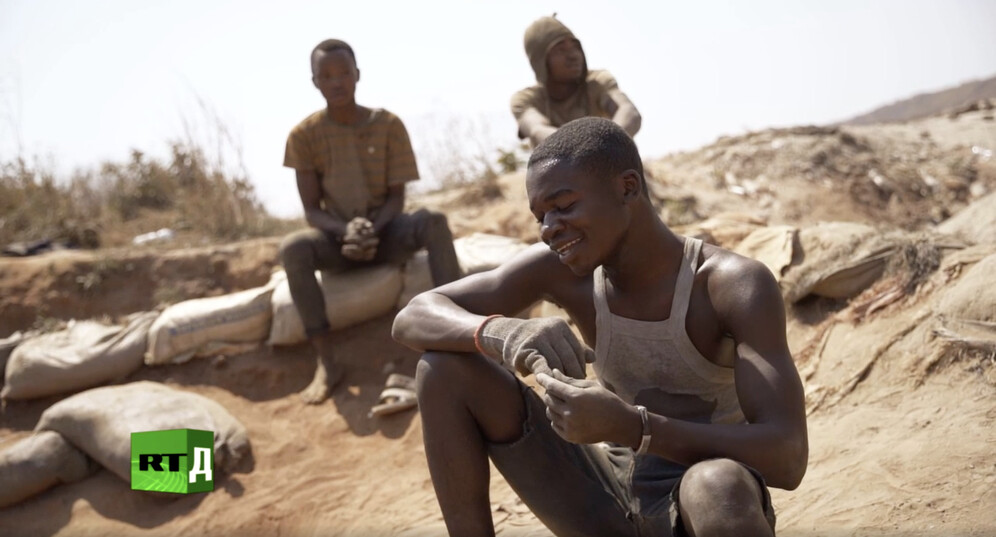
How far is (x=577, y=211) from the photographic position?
206 centimetres

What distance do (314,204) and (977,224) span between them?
12.2 feet

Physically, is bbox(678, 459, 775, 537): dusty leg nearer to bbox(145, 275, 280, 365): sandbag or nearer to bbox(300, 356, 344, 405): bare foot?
bbox(300, 356, 344, 405): bare foot

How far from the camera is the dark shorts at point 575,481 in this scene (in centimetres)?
212

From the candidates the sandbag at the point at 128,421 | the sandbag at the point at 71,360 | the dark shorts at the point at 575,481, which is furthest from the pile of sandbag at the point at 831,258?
the sandbag at the point at 71,360

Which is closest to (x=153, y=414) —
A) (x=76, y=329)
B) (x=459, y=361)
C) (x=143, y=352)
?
(x=143, y=352)

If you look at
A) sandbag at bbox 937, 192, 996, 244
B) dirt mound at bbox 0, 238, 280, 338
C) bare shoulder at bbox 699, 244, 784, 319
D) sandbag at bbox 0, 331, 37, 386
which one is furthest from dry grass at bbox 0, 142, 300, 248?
bare shoulder at bbox 699, 244, 784, 319

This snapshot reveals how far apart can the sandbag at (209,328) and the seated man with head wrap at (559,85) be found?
1989 mm

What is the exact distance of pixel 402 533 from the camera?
11.6ft

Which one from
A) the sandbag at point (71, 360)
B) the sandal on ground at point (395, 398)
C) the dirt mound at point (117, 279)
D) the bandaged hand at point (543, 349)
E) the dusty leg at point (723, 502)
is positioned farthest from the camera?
the dirt mound at point (117, 279)

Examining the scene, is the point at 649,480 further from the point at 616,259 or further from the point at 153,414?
the point at 153,414

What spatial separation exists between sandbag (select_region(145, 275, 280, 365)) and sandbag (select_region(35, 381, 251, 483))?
68cm

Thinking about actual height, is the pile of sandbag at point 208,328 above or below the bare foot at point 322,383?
above

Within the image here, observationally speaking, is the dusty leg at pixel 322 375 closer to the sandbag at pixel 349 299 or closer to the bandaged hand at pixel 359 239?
the sandbag at pixel 349 299

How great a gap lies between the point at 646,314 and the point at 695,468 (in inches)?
20.5
